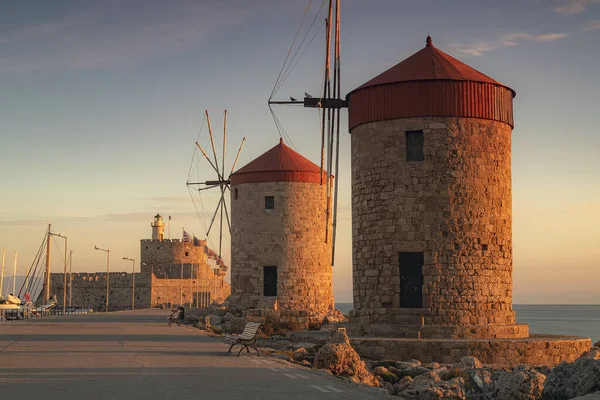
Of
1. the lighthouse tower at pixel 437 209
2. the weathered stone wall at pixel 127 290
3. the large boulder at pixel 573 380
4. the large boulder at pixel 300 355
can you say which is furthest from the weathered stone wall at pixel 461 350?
the weathered stone wall at pixel 127 290

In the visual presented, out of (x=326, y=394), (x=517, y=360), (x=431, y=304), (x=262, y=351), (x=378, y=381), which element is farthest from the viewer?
(x=431, y=304)

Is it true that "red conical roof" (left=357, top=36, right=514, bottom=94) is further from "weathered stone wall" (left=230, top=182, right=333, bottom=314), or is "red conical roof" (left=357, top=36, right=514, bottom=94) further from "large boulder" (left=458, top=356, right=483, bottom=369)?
"weathered stone wall" (left=230, top=182, right=333, bottom=314)

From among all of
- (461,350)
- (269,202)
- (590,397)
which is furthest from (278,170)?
(590,397)

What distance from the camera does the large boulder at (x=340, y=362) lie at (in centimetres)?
1470

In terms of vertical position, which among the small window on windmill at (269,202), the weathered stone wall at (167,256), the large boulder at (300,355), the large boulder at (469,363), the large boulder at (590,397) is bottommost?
the large boulder at (469,363)

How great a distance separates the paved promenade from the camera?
35.8 ft

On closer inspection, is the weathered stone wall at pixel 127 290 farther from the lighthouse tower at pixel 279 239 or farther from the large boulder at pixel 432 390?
the large boulder at pixel 432 390

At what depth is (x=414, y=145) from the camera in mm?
22438

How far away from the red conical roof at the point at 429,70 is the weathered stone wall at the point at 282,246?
1440 cm

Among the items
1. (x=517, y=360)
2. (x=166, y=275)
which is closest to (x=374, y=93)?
(x=517, y=360)

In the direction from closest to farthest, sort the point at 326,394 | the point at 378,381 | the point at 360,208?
1. the point at 326,394
2. the point at 378,381
3. the point at 360,208

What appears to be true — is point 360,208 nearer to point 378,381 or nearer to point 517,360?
point 517,360

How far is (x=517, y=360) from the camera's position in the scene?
20359mm

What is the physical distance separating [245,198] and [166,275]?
46.9 meters
